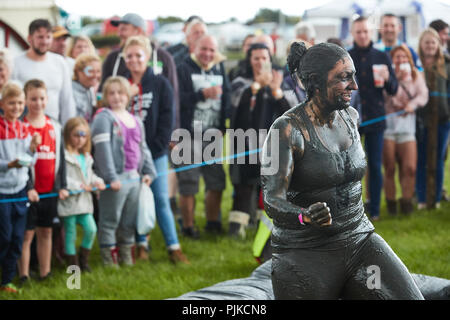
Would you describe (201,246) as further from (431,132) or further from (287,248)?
(287,248)

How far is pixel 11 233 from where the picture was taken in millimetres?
5996

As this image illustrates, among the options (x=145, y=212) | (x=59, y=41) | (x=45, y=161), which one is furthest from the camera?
(x=59, y=41)

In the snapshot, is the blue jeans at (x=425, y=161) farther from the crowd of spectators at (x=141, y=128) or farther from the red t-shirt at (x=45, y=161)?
the red t-shirt at (x=45, y=161)

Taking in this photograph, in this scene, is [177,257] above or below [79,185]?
below

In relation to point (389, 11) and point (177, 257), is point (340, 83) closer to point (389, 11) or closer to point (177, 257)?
point (177, 257)

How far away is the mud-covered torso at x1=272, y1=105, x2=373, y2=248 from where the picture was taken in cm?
339

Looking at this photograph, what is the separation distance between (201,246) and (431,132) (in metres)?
3.24

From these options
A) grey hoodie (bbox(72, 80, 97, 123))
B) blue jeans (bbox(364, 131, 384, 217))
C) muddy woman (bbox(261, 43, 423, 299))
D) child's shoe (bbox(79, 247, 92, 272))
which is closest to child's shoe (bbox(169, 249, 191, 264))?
child's shoe (bbox(79, 247, 92, 272))

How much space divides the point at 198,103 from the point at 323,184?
4574 millimetres

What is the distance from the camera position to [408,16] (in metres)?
20.8

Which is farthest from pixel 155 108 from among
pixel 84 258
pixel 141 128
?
pixel 84 258

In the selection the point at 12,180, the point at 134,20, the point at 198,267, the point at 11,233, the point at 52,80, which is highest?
the point at 134,20

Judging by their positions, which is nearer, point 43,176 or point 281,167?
point 281,167

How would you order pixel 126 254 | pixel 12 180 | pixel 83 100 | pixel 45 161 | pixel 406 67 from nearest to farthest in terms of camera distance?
pixel 12 180, pixel 45 161, pixel 126 254, pixel 83 100, pixel 406 67
